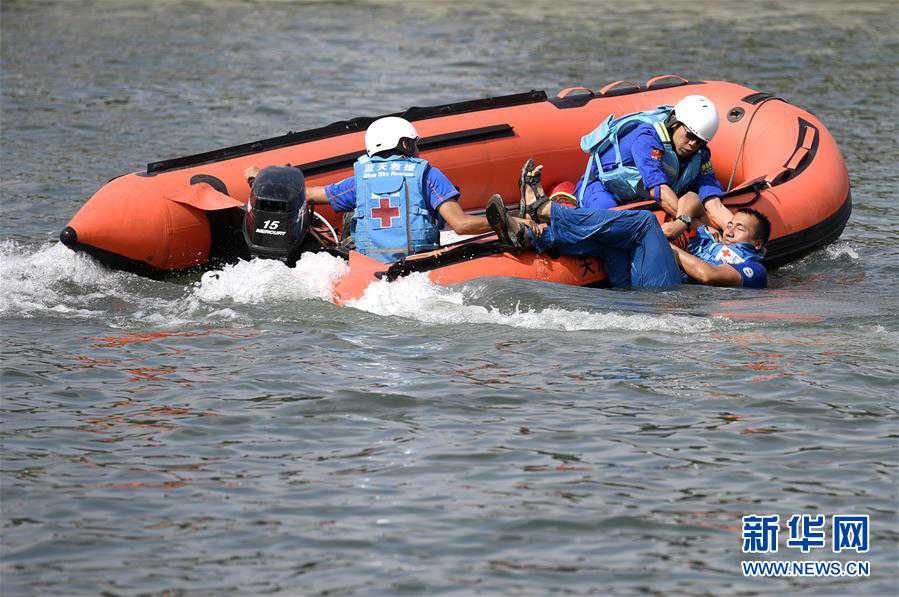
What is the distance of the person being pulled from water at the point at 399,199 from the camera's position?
6.60 metres

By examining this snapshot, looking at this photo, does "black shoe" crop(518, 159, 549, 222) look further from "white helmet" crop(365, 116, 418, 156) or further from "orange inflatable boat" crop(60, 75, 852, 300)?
"white helmet" crop(365, 116, 418, 156)

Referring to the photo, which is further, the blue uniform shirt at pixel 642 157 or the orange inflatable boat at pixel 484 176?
the blue uniform shirt at pixel 642 157

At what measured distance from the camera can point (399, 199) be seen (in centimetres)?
663

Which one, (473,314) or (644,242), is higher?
(644,242)

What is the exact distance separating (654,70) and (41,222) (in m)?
7.73

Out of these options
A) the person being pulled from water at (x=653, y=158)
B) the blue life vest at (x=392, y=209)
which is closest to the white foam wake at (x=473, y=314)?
the blue life vest at (x=392, y=209)

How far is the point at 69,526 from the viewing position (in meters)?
4.23

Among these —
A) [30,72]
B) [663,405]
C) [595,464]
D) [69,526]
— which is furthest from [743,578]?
[30,72]

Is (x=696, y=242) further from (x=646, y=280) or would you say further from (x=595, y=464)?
(x=595, y=464)

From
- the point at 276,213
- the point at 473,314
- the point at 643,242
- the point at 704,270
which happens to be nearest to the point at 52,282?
the point at 276,213

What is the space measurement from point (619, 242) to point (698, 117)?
0.91m

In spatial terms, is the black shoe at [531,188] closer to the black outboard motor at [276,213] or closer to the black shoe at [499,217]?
the black shoe at [499,217]

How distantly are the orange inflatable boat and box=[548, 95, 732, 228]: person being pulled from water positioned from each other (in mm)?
309

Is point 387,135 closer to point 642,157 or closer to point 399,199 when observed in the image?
point 399,199
